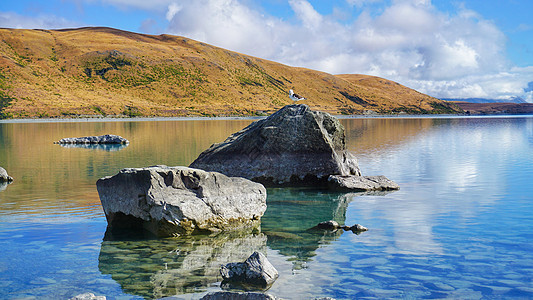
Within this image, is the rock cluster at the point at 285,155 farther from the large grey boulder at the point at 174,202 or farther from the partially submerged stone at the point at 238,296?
the partially submerged stone at the point at 238,296

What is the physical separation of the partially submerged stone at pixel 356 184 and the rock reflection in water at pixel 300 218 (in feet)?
2.00

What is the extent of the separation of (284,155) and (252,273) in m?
12.4

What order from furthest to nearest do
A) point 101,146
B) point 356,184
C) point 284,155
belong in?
point 101,146 → point 284,155 → point 356,184

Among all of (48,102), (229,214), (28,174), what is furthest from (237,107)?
(229,214)

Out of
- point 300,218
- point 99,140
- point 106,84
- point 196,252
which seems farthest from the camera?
point 106,84

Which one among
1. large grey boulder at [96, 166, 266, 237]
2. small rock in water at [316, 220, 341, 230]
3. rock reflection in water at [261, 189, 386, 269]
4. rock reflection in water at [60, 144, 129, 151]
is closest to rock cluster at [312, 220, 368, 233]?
small rock in water at [316, 220, 341, 230]

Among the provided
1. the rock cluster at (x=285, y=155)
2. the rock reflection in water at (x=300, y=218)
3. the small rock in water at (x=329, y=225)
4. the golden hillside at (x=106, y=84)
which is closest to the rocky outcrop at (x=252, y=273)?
the rock reflection in water at (x=300, y=218)

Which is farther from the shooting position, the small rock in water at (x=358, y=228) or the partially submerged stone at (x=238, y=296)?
the small rock in water at (x=358, y=228)

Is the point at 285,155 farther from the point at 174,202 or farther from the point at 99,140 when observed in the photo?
the point at 99,140

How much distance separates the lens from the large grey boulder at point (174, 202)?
1273 centimetres

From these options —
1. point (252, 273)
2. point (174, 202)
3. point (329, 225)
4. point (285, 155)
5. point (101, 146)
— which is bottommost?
point (252, 273)

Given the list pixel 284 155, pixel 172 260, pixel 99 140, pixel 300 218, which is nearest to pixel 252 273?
pixel 172 260

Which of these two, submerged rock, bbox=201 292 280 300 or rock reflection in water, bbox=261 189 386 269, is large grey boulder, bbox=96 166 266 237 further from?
submerged rock, bbox=201 292 280 300

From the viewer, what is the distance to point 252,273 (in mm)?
9461
